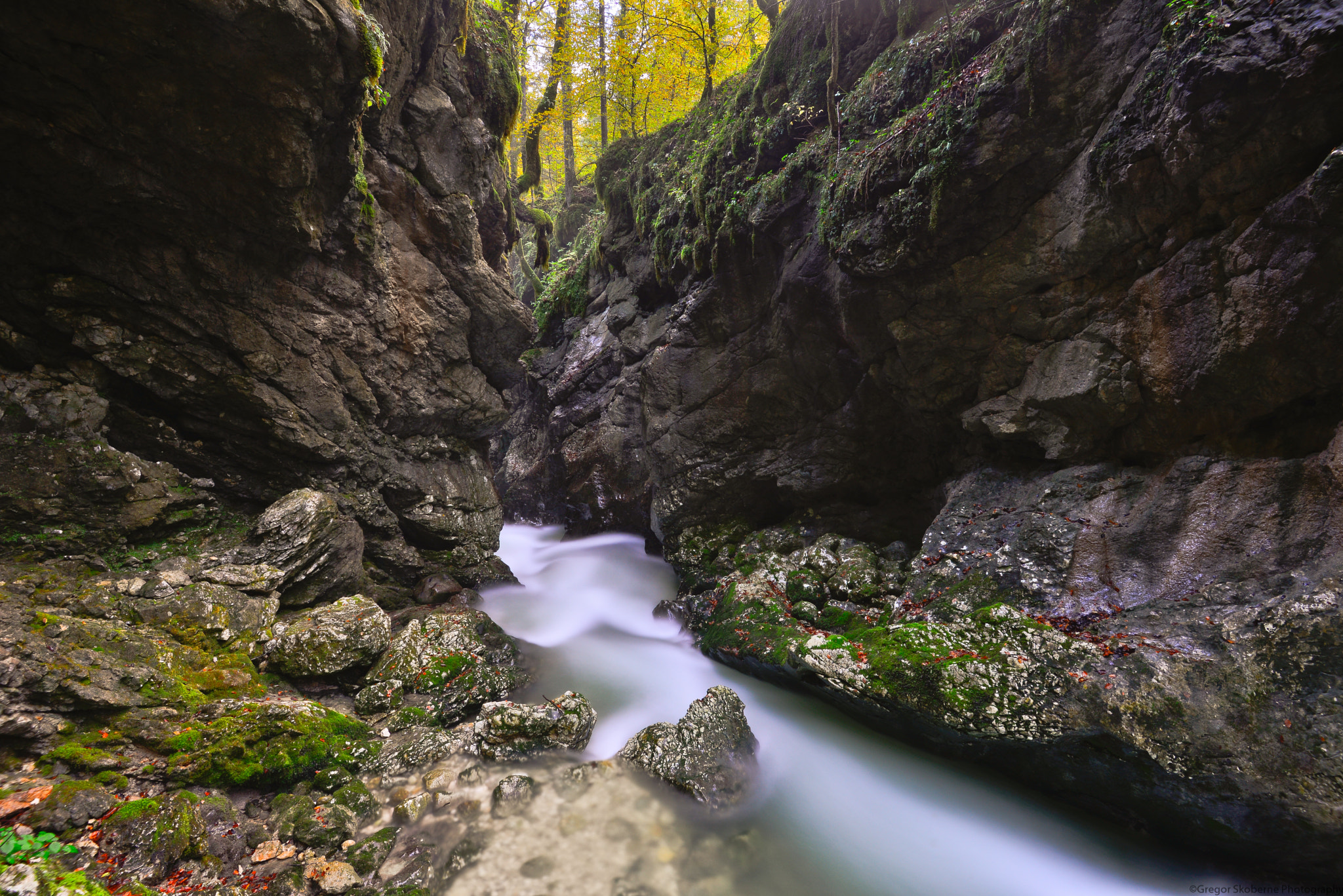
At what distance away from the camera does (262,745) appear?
4.73 meters

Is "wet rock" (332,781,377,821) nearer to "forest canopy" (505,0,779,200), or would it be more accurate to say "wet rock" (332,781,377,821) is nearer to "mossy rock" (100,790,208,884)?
"mossy rock" (100,790,208,884)

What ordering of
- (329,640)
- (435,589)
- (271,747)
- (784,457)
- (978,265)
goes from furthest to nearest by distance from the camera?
1. (784,457)
2. (435,589)
3. (978,265)
4. (329,640)
5. (271,747)

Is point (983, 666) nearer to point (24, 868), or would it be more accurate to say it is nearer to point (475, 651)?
point (475, 651)

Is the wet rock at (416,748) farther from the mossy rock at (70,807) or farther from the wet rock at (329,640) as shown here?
the mossy rock at (70,807)

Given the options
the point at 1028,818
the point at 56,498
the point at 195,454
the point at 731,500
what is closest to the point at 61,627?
the point at 56,498

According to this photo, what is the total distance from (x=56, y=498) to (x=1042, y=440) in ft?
40.1

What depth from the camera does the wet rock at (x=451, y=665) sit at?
652 centimetres

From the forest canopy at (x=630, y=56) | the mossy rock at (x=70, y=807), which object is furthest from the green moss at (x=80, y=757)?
the forest canopy at (x=630, y=56)

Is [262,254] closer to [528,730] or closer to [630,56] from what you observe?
[528,730]

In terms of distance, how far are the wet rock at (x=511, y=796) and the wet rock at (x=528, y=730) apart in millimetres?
444

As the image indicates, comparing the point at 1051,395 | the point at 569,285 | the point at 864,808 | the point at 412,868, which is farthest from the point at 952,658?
the point at 569,285

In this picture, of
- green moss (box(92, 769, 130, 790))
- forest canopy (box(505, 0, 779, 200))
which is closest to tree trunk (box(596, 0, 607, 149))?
forest canopy (box(505, 0, 779, 200))

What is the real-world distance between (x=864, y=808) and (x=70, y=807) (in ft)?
21.5

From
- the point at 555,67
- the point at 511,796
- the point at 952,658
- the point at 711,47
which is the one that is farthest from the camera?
the point at 555,67
